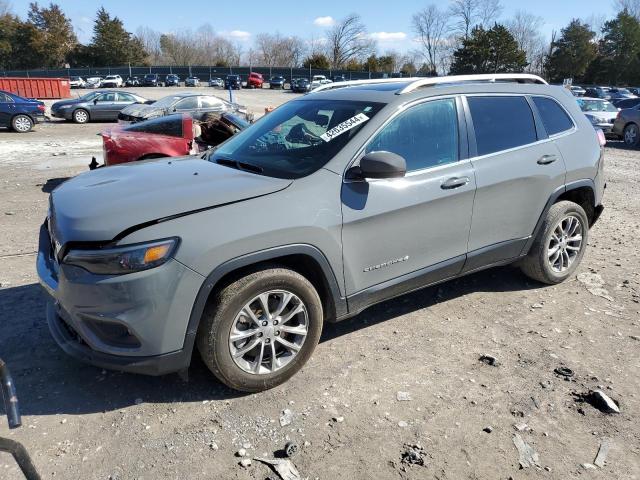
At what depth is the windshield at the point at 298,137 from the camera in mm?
3322

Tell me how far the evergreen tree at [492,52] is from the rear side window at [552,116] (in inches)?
2491

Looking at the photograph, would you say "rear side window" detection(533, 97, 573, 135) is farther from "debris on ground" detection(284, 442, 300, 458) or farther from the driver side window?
"debris on ground" detection(284, 442, 300, 458)

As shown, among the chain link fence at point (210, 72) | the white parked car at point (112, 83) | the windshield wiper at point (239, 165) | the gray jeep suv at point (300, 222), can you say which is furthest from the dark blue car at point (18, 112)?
the chain link fence at point (210, 72)

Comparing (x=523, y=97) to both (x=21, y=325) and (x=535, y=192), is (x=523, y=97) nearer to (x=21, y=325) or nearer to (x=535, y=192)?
(x=535, y=192)

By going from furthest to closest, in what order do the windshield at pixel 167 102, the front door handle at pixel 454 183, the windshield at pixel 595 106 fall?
the windshield at pixel 595 106 → the windshield at pixel 167 102 → the front door handle at pixel 454 183

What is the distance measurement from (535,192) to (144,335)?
326cm

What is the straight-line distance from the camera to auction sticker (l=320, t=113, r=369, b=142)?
134 inches

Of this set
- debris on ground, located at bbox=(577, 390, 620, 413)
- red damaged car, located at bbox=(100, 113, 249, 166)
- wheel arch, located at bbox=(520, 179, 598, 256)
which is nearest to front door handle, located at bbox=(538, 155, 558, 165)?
wheel arch, located at bbox=(520, 179, 598, 256)

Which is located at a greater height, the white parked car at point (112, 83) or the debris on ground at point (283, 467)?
the debris on ground at point (283, 467)

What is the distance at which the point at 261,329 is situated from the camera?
300 cm

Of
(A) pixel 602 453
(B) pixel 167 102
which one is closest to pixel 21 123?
(B) pixel 167 102

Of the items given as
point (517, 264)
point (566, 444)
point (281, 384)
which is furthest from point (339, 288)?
point (517, 264)

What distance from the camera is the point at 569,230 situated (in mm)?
4680

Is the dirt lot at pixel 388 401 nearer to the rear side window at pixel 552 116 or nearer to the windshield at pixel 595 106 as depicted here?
the rear side window at pixel 552 116
